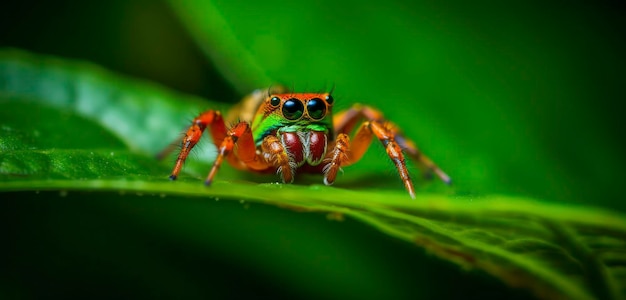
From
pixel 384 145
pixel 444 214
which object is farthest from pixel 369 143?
pixel 444 214

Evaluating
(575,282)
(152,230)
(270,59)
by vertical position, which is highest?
(270,59)

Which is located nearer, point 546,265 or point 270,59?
point 546,265

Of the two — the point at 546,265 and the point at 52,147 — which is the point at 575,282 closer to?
the point at 546,265

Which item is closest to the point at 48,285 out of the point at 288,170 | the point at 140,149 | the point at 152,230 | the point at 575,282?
the point at 152,230

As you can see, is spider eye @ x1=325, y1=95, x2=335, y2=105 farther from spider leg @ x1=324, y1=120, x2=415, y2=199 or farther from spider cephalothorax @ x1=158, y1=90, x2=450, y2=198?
spider leg @ x1=324, y1=120, x2=415, y2=199

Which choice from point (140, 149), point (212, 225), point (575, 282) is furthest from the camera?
point (212, 225)

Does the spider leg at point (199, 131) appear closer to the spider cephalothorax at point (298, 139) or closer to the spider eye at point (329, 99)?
the spider cephalothorax at point (298, 139)

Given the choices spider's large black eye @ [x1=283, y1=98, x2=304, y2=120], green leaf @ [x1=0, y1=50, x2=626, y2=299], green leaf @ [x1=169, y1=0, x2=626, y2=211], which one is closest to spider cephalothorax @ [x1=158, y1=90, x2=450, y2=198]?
spider's large black eye @ [x1=283, y1=98, x2=304, y2=120]
